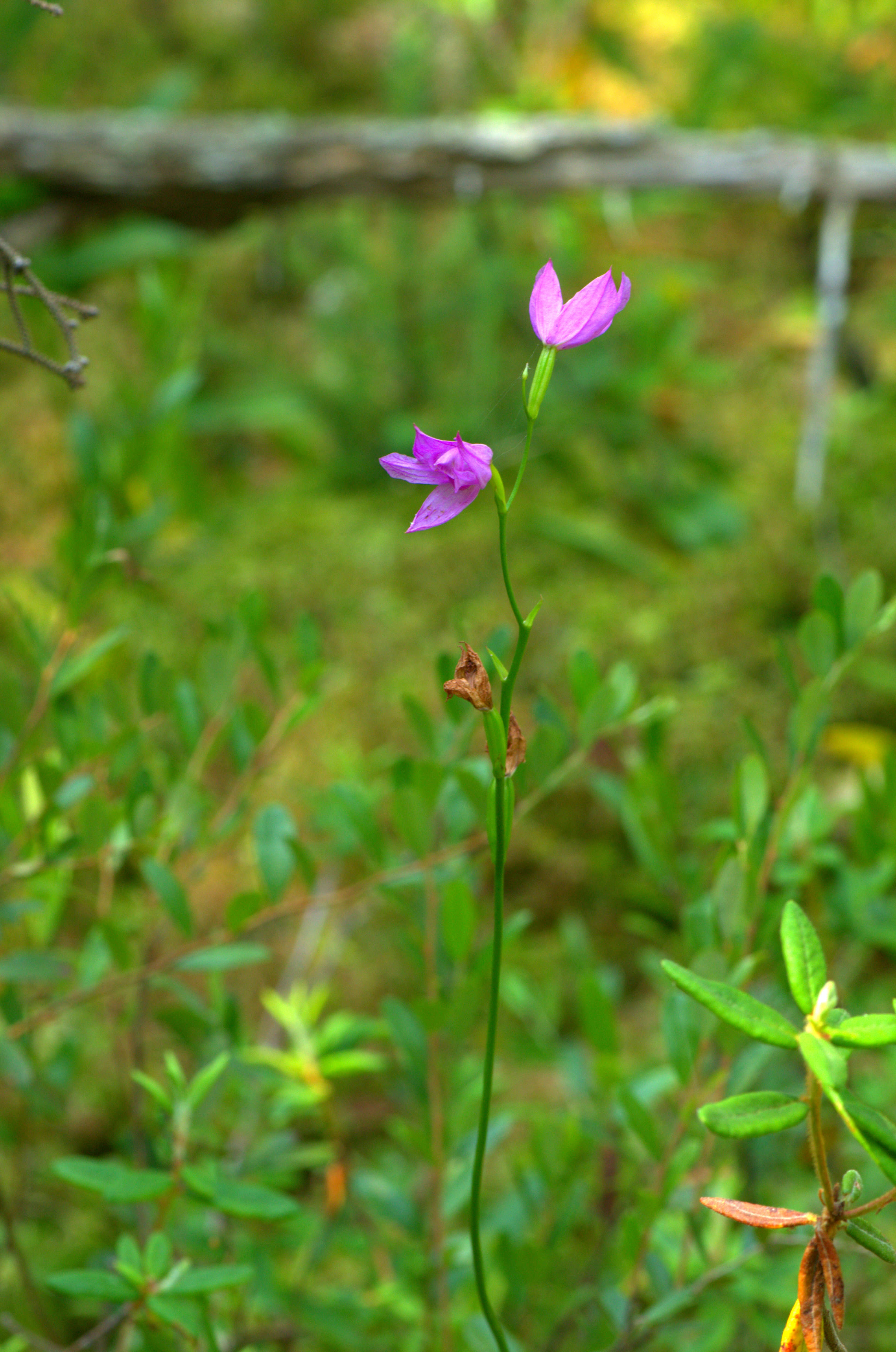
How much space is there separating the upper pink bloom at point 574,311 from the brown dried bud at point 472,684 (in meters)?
0.12

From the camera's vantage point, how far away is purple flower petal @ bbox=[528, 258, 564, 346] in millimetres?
388

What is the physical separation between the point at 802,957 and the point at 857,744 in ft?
4.41

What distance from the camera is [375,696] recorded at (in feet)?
6.29

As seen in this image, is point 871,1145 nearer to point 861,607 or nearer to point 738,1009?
point 738,1009

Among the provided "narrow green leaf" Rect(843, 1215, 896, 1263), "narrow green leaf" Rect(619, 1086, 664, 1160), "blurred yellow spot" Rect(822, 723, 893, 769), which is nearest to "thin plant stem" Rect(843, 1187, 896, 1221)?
"narrow green leaf" Rect(843, 1215, 896, 1263)

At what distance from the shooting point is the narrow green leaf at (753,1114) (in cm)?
37

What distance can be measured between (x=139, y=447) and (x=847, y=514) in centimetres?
136

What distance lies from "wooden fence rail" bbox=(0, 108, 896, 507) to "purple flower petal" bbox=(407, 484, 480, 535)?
2069 mm

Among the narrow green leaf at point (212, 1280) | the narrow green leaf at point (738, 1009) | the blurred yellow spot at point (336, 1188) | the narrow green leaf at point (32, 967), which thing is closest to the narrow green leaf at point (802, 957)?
the narrow green leaf at point (738, 1009)

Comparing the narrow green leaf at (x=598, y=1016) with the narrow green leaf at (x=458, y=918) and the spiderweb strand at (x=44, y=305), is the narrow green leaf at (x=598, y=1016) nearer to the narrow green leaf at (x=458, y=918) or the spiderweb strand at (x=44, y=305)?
the narrow green leaf at (x=458, y=918)

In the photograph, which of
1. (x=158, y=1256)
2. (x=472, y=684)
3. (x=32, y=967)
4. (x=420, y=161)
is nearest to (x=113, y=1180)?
(x=158, y=1256)

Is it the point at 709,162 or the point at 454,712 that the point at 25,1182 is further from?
the point at 709,162

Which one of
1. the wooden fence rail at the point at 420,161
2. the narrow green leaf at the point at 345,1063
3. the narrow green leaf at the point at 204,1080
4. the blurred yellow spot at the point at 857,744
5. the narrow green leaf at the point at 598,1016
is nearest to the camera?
the narrow green leaf at the point at 204,1080

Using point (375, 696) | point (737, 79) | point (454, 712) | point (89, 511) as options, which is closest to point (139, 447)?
point (375, 696)
